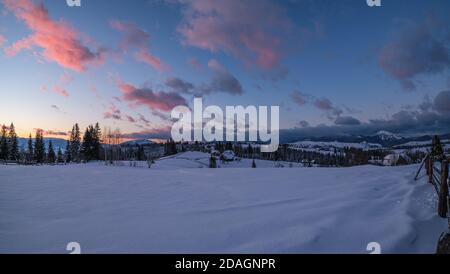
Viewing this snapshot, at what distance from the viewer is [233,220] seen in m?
5.27

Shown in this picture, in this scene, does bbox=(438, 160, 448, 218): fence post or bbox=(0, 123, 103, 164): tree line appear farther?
bbox=(0, 123, 103, 164): tree line

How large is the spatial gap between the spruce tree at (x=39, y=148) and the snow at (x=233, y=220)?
63982 mm

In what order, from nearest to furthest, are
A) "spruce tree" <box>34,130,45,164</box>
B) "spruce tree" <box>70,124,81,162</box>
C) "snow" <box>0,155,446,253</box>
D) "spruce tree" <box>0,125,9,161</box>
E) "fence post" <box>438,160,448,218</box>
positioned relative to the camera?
"snow" <box>0,155,446,253</box>, "fence post" <box>438,160,448,218</box>, "spruce tree" <box>0,125,9,161</box>, "spruce tree" <box>34,130,45,164</box>, "spruce tree" <box>70,124,81,162</box>

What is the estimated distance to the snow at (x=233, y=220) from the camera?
4.13m

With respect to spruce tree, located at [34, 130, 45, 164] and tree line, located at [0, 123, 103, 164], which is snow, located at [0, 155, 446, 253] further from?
spruce tree, located at [34, 130, 45, 164]

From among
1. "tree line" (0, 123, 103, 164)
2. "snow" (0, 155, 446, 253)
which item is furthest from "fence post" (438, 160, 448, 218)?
"tree line" (0, 123, 103, 164)

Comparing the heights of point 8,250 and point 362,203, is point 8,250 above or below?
below

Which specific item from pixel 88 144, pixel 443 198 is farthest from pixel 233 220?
pixel 88 144

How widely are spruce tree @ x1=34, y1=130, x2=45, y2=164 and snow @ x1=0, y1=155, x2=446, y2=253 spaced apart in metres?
64.0

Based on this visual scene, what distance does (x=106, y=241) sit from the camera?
14.8 feet

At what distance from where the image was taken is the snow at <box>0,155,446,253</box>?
4.13 metres
